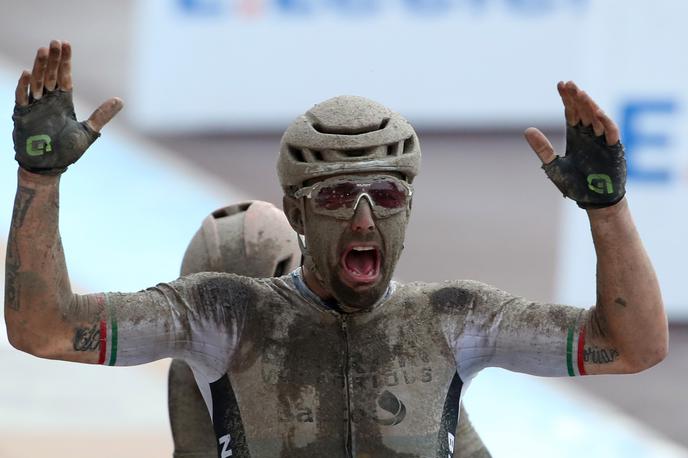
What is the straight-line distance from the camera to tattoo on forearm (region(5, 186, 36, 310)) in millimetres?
4582

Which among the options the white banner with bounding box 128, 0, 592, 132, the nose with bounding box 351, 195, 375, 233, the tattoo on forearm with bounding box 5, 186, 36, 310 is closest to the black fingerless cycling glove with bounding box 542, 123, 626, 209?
the nose with bounding box 351, 195, 375, 233

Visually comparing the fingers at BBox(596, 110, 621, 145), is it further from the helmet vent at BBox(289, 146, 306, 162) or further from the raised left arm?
the helmet vent at BBox(289, 146, 306, 162)

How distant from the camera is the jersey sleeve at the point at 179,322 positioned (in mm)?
4785

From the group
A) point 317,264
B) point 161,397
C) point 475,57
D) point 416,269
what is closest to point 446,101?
point 475,57

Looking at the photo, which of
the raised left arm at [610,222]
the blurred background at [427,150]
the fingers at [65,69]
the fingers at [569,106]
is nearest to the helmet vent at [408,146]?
the raised left arm at [610,222]

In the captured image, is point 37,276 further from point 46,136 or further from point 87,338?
point 46,136

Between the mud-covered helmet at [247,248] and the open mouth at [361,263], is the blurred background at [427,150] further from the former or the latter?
the open mouth at [361,263]

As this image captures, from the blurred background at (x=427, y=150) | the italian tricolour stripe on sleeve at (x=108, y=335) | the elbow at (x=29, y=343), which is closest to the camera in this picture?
the elbow at (x=29, y=343)

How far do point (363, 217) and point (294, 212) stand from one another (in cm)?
28

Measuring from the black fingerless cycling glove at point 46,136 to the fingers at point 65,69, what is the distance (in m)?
0.02

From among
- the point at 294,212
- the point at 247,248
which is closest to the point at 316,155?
the point at 294,212

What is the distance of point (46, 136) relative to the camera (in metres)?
4.58

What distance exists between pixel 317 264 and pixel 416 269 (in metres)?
7.01

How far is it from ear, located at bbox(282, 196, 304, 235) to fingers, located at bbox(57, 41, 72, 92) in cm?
71
